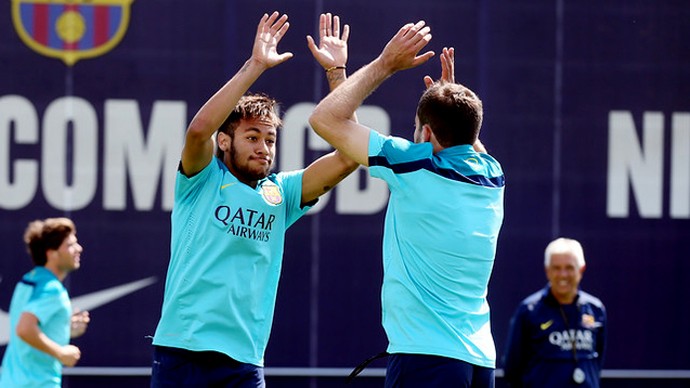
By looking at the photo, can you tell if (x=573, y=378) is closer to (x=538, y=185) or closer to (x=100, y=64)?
(x=538, y=185)

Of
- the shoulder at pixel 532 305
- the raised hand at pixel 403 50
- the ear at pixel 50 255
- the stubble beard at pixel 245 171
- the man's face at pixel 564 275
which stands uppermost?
the raised hand at pixel 403 50

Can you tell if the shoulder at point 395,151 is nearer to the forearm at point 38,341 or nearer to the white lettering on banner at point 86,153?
the forearm at point 38,341

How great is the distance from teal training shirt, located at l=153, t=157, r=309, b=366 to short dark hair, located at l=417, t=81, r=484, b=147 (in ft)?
2.45

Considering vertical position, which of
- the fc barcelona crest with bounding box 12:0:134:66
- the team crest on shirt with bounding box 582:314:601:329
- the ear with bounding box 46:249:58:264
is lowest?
the team crest on shirt with bounding box 582:314:601:329

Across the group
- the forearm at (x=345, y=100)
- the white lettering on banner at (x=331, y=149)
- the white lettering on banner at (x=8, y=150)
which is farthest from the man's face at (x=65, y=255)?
the forearm at (x=345, y=100)

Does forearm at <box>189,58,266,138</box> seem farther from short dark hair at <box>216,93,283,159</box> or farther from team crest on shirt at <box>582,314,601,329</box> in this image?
team crest on shirt at <box>582,314,601,329</box>

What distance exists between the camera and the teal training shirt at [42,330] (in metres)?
5.10

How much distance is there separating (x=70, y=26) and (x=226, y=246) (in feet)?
10.9

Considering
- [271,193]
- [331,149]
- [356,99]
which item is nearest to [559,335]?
[331,149]

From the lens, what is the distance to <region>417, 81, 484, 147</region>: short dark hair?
136 inches

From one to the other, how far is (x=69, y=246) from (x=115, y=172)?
58.3 inches

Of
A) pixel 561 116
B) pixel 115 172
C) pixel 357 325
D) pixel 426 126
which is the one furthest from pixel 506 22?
pixel 426 126

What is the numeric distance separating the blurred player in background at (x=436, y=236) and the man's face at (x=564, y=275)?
2285 millimetres

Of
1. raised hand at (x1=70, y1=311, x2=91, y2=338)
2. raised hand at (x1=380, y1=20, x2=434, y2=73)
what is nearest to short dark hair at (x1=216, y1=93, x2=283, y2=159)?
raised hand at (x1=380, y1=20, x2=434, y2=73)
